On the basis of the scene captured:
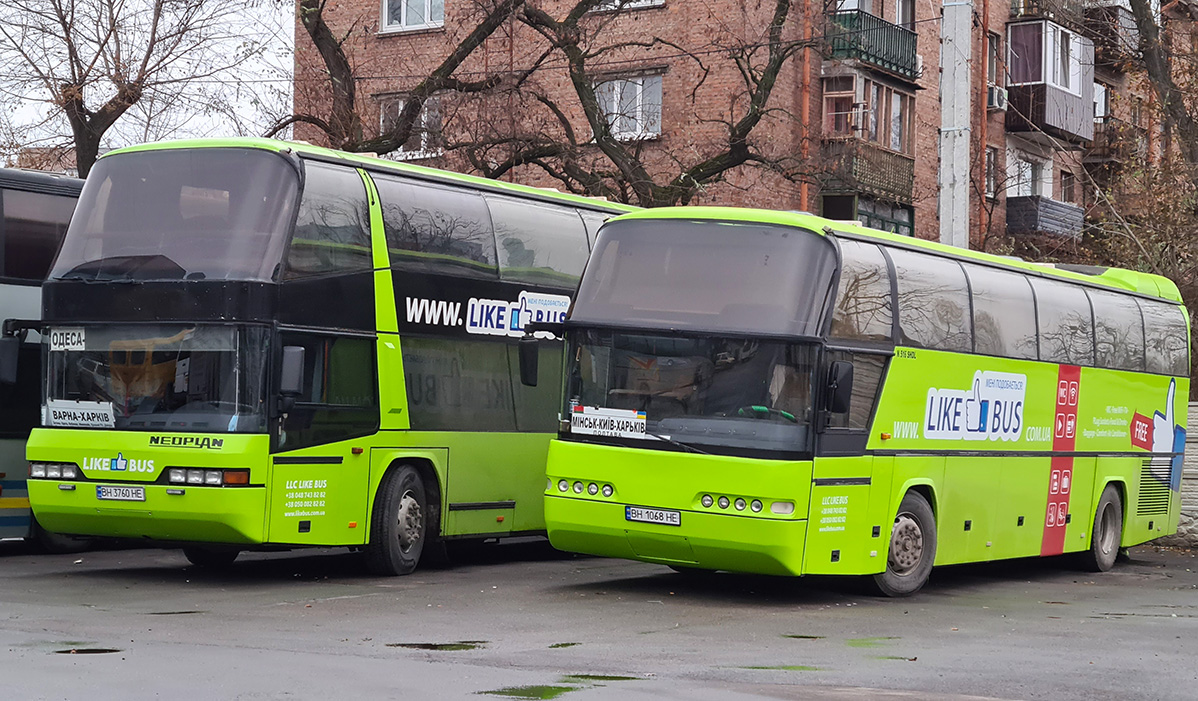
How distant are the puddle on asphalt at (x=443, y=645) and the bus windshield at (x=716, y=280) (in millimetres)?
3787

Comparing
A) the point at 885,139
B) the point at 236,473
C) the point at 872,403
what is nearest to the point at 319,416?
the point at 236,473

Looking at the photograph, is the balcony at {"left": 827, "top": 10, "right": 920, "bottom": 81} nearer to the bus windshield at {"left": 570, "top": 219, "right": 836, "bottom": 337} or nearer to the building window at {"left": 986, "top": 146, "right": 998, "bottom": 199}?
the building window at {"left": 986, "top": 146, "right": 998, "bottom": 199}

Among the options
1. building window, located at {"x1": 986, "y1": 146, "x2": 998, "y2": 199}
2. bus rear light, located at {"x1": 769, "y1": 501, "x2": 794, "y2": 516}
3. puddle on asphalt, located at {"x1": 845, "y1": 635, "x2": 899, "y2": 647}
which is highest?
building window, located at {"x1": 986, "y1": 146, "x2": 998, "y2": 199}

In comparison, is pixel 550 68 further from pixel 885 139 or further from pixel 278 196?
pixel 278 196

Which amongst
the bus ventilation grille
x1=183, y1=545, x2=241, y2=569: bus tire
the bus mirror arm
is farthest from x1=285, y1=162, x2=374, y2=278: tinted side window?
the bus ventilation grille

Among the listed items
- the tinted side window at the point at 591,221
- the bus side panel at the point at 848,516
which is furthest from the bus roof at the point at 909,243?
the tinted side window at the point at 591,221

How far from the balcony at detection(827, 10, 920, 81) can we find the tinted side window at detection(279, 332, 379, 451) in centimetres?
2078

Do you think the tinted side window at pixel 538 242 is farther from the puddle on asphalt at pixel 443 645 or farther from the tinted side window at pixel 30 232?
the puddle on asphalt at pixel 443 645

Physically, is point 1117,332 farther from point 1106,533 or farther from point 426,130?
point 426,130

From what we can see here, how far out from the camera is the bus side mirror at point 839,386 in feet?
43.3

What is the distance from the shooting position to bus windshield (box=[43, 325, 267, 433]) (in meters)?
13.7

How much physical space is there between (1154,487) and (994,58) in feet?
83.4

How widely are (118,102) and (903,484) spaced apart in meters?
15.8

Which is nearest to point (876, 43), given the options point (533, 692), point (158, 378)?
point (158, 378)
